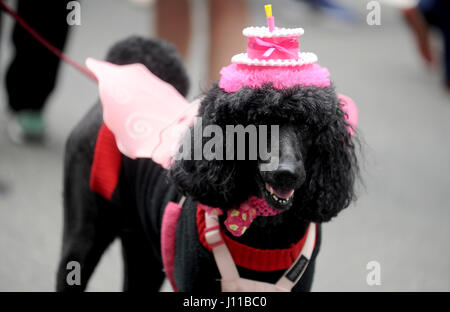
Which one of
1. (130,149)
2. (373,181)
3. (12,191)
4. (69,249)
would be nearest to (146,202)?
(130,149)

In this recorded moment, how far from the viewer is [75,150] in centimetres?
265

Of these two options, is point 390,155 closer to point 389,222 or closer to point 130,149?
point 389,222

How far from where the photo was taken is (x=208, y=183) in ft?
7.01

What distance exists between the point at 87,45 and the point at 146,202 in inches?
199

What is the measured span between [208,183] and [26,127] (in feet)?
10.3

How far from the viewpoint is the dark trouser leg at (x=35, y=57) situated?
175 inches

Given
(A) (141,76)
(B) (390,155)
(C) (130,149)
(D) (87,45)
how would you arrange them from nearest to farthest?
(C) (130,149)
(A) (141,76)
(B) (390,155)
(D) (87,45)

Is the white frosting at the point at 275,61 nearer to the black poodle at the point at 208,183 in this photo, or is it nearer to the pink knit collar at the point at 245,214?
the black poodle at the point at 208,183

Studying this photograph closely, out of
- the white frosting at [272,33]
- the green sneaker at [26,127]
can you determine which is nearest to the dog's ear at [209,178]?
the white frosting at [272,33]

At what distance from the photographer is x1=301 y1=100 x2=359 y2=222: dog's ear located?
83.3 inches

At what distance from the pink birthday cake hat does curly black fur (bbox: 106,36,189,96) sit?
2.33 feet

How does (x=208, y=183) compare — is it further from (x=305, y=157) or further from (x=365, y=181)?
(x=365, y=181)

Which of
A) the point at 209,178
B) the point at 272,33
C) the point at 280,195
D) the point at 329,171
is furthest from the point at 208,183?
the point at 272,33
